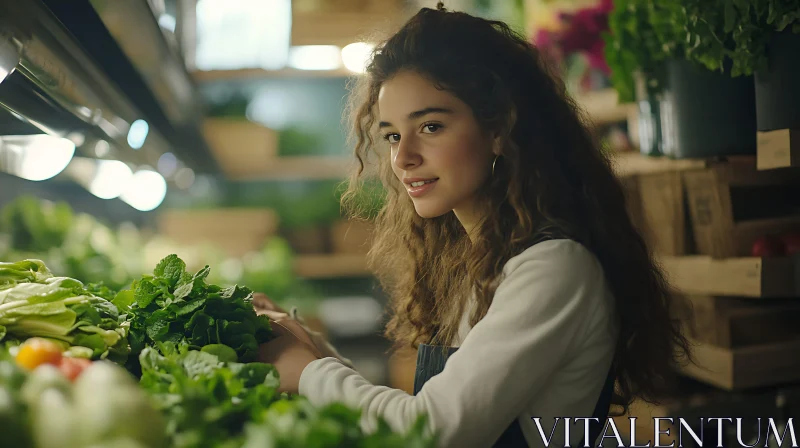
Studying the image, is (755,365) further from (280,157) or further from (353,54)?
(280,157)

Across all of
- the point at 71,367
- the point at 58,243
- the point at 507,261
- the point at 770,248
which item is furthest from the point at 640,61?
the point at 58,243

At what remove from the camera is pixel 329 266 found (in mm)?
4332

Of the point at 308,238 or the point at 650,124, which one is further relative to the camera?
the point at 308,238

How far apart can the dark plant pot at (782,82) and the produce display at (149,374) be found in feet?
3.77

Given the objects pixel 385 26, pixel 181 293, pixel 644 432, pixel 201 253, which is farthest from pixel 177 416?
pixel 201 253

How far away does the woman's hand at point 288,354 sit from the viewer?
3.70 ft

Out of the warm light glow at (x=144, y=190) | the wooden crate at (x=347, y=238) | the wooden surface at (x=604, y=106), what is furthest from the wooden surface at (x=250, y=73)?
the wooden surface at (x=604, y=106)

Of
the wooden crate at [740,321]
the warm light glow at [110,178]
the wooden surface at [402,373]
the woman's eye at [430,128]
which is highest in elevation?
the woman's eye at [430,128]

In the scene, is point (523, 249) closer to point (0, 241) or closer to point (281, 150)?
point (0, 241)

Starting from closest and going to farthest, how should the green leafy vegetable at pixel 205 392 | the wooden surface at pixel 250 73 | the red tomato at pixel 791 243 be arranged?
the green leafy vegetable at pixel 205 392 < the red tomato at pixel 791 243 < the wooden surface at pixel 250 73

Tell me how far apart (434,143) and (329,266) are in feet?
10.3

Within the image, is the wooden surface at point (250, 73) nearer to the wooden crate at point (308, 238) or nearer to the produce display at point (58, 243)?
the wooden crate at point (308, 238)

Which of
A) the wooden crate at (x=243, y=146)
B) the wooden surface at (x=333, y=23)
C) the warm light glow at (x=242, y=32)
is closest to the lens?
the wooden surface at (x=333, y=23)

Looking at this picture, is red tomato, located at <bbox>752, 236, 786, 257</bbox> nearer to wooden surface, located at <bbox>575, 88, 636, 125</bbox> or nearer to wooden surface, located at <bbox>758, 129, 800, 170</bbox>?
wooden surface, located at <bbox>758, 129, 800, 170</bbox>
